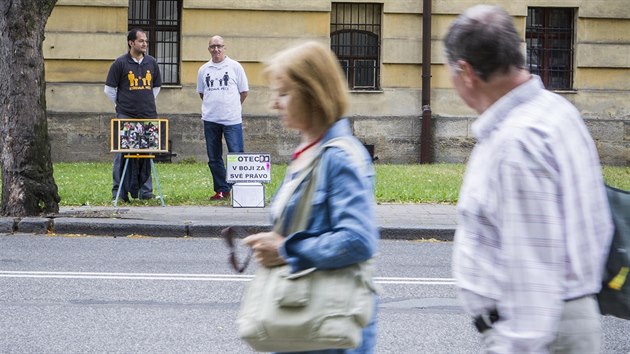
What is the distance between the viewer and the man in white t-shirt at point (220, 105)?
15.3 m

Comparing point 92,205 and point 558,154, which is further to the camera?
point 92,205

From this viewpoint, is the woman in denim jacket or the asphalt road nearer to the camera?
the woman in denim jacket

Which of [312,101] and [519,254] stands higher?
[312,101]

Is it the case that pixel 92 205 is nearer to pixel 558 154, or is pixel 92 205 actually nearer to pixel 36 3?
pixel 36 3

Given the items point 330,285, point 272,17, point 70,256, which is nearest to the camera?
point 330,285

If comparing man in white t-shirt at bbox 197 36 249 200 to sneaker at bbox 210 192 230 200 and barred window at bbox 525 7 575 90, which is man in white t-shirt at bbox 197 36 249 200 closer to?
sneaker at bbox 210 192 230 200

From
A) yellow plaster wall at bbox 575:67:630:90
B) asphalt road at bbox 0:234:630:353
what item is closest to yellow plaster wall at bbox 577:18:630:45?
yellow plaster wall at bbox 575:67:630:90

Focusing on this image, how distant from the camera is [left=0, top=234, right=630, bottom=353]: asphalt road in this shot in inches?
282

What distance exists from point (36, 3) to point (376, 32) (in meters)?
11.8

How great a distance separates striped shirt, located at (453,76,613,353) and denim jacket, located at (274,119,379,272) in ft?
1.31

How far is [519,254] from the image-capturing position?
2.94 meters

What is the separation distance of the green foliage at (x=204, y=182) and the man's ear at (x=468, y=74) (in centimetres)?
1207

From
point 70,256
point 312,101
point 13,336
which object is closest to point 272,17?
point 70,256

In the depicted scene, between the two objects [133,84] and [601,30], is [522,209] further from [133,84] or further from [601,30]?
[601,30]
